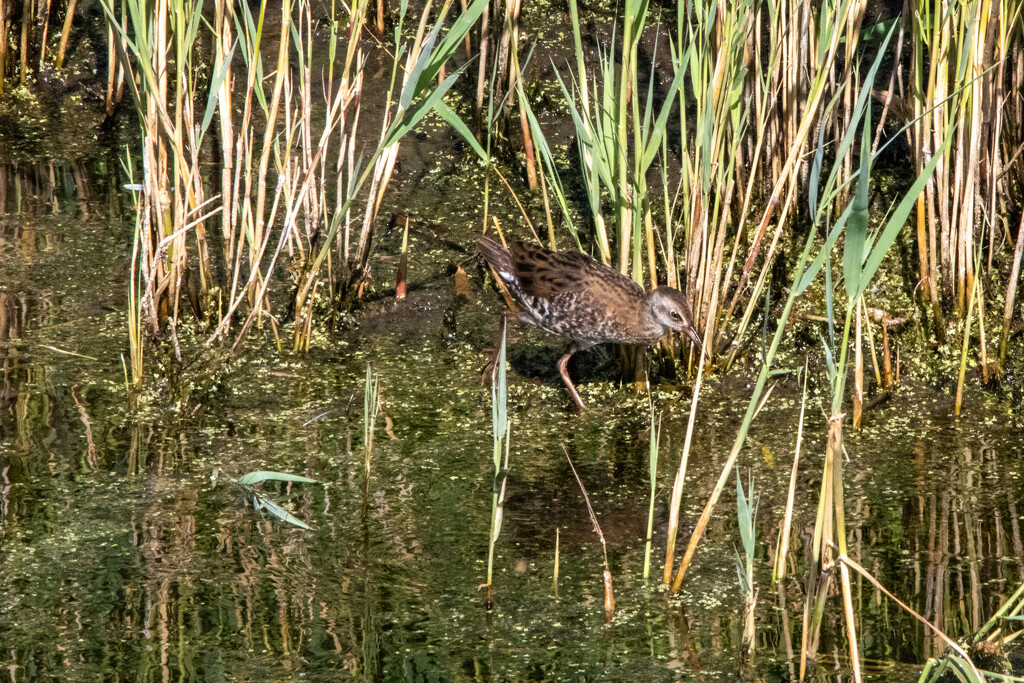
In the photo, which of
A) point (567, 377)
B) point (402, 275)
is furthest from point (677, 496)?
point (402, 275)

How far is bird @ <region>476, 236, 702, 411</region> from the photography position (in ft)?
12.8

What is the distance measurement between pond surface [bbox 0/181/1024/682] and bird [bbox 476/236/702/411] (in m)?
0.21

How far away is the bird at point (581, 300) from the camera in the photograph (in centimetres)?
389

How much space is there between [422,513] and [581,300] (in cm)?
100

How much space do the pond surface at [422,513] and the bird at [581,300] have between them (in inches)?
8.2

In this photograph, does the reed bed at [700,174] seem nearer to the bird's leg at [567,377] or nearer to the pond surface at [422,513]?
the pond surface at [422,513]

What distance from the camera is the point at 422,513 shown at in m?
3.36

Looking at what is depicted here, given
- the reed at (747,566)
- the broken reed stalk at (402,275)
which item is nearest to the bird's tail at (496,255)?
the broken reed stalk at (402,275)

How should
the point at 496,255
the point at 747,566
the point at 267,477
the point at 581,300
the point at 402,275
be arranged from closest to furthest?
the point at 747,566
the point at 267,477
the point at 581,300
the point at 496,255
the point at 402,275

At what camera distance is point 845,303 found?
14.5 ft

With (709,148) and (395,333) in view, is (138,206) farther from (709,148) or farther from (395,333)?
(709,148)

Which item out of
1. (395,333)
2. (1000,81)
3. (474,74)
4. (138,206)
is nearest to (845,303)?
(1000,81)

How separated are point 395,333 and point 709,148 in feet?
4.65

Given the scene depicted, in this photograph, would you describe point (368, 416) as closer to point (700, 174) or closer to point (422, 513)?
point (422, 513)
